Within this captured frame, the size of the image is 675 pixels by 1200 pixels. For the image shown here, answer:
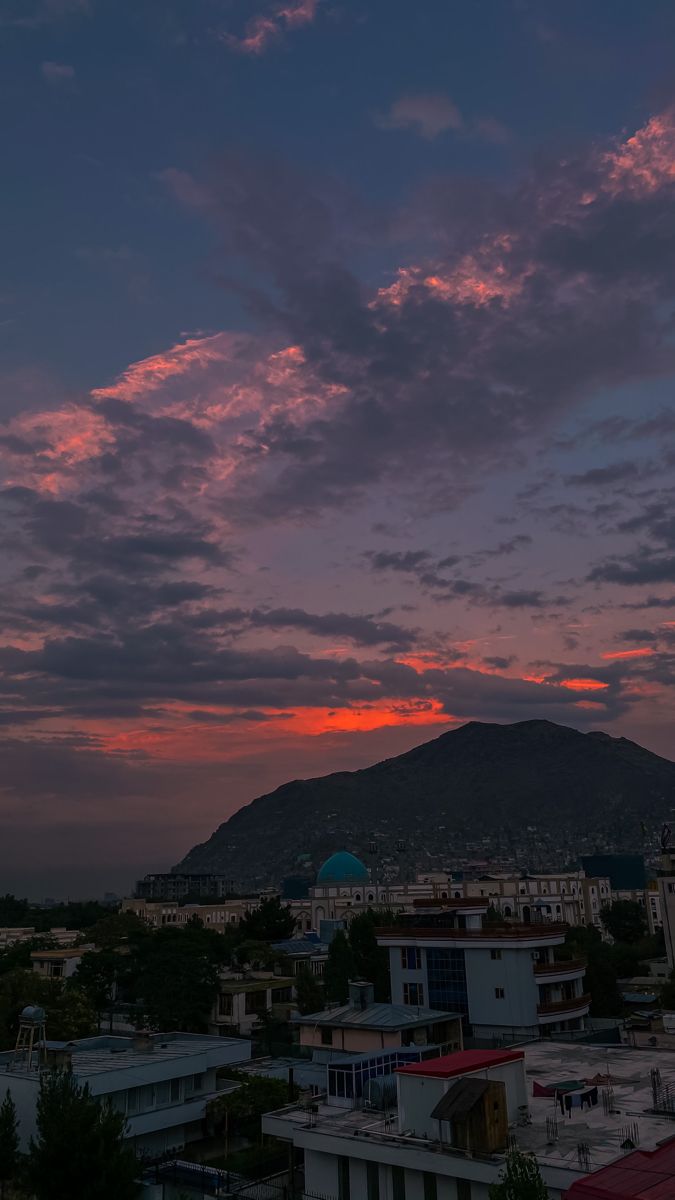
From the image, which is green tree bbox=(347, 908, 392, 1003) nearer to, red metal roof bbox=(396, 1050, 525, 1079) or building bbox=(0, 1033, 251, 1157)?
building bbox=(0, 1033, 251, 1157)

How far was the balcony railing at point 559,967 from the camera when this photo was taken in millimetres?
61875

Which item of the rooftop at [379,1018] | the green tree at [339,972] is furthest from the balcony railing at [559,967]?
the green tree at [339,972]

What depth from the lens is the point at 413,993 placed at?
214ft

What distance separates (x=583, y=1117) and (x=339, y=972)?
46681 millimetres

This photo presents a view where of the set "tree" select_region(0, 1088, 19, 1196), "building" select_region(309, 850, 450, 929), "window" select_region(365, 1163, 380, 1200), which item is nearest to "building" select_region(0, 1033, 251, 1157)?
"tree" select_region(0, 1088, 19, 1196)

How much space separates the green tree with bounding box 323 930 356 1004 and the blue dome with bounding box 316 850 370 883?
88.4 meters

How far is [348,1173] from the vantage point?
102 ft

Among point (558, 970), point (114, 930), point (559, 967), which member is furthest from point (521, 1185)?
point (114, 930)

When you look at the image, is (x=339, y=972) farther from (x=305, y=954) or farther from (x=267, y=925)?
(x=267, y=925)

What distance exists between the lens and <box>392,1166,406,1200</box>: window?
1162 inches

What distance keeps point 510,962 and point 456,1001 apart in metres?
5.05

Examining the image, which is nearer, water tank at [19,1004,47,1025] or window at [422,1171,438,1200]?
window at [422,1171,438,1200]

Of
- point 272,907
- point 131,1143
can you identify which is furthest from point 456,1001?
point 272,907

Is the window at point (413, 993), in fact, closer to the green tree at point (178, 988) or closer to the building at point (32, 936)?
the green tree at point (178, 988)
